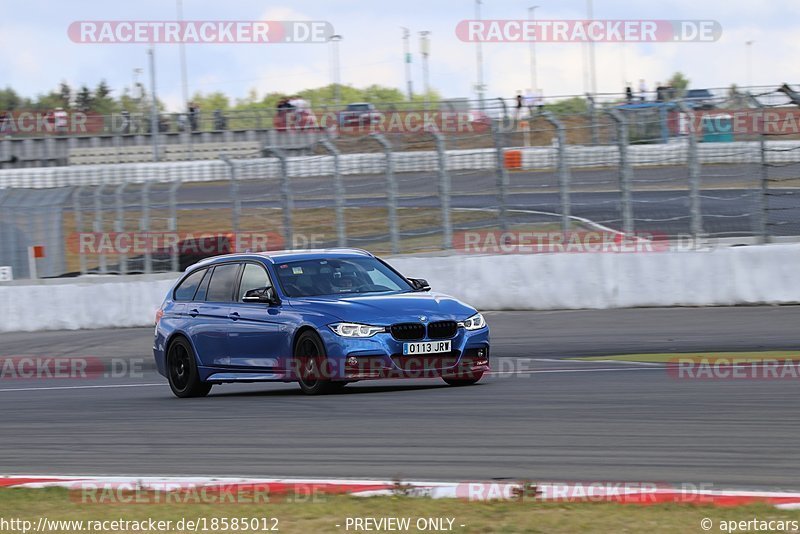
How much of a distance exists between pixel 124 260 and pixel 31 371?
5776mm

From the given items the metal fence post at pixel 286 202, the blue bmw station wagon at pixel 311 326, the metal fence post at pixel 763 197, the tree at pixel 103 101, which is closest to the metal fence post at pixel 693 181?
the metal fence post at pixel 763 197

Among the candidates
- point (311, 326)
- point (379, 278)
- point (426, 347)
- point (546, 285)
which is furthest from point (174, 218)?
point (426, 347)

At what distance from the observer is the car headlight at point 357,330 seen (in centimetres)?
1073

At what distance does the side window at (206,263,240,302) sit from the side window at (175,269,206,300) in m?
0.24

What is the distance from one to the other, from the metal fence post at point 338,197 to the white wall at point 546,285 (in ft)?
3.54

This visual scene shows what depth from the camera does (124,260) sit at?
72.9 feet

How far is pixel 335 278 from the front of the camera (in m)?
11.8

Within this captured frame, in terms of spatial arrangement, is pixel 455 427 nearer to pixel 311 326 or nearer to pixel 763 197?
pixel 311 326

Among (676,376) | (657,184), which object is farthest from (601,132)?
(676,376)

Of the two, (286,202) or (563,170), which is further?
(286,202)

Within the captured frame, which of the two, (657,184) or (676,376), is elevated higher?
(657,184)

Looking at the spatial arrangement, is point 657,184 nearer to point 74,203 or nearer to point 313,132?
point 74,203

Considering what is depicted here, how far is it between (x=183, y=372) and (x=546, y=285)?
7.43 metres

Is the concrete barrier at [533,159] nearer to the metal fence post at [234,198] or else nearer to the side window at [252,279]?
the metal fence post at [234,198]
